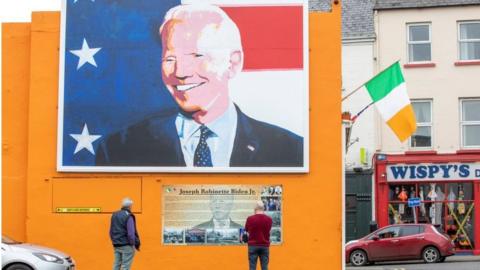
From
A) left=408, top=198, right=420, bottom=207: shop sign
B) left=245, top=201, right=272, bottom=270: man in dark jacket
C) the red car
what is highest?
left=408, top=198, right=420, bottom=207: shop sign

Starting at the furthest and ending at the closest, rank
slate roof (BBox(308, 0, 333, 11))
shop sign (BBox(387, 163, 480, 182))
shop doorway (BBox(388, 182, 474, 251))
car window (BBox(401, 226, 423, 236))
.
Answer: slate roof (BBox(308, 0, 333, 11)) < shop doorway (BBox(388, 182, 474, 251)) < shop sign (BBox(387, 163, 480, 182)) < car window (BBox(401, 226, 423, 236))

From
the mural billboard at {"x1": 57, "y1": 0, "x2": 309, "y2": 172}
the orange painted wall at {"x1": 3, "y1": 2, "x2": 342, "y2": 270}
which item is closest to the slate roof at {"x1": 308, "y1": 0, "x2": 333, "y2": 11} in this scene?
the orange painted wall at {"x1": 3, "y1": 2, "x2": 342, "y2": 270}

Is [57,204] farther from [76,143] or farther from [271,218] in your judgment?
[271,218]

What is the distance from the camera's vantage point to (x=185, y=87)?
17938 millimetres

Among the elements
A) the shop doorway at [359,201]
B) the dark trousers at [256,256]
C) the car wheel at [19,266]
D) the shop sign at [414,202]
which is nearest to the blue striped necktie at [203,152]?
the dark trousers at [256,256]

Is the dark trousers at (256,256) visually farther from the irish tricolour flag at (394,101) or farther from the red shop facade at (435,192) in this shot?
the red shop facade at (435,192)

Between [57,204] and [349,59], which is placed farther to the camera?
[349,59]

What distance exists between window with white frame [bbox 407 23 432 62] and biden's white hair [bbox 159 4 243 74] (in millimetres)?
18343

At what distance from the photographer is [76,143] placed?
1788 cm

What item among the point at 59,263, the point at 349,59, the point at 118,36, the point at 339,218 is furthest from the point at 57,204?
the point at 349,59

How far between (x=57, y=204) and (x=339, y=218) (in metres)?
5.95

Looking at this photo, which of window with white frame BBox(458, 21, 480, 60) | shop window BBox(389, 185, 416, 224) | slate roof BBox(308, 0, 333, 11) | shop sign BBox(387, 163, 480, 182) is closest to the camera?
shop sign BBox(387, 163, 480, 182)

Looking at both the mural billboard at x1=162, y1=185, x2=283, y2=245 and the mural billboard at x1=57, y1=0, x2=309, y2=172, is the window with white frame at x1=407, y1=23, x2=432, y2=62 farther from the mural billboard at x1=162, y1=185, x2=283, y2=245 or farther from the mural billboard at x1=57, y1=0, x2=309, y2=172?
the mural billboard at x1=162, y1=185, x2=283, y2=245

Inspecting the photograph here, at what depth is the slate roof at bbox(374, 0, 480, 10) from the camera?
34.3 m
